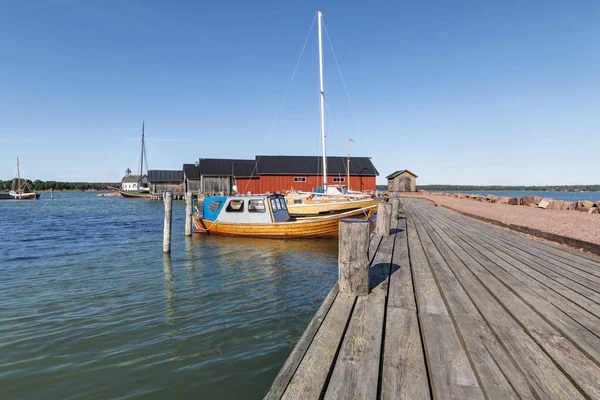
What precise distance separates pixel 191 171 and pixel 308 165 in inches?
867

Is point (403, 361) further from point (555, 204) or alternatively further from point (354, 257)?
point (555, 204)

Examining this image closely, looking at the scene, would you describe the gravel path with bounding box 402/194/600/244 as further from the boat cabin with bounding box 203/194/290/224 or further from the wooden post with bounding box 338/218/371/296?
the boat cabin with bounding box 203/194/290/224

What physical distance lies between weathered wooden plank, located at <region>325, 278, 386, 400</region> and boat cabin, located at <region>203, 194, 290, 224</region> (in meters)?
12.0

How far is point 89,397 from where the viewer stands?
12.4ft

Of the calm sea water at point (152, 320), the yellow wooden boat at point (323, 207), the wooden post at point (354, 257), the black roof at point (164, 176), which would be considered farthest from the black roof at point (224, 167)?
the wooden post at point (354, 257)

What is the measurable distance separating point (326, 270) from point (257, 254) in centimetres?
346

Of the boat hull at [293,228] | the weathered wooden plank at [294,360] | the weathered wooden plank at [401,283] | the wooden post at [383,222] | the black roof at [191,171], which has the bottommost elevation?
the boat hull at [293,228]

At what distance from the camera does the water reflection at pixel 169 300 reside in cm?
552

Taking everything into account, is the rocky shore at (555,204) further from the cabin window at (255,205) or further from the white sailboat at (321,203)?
the cabin window at (255,205)

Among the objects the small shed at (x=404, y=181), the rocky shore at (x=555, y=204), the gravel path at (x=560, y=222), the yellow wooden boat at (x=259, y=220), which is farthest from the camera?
→ the small shed at (x=404, y=181)

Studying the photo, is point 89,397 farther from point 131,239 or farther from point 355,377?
point 131,239

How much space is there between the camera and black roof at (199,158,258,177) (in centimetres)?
4766

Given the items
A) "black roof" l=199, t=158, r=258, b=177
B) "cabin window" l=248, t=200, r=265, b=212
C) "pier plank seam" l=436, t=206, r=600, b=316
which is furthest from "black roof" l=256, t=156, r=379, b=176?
"pier plank seam" l=436, t=206, r=600, b=316

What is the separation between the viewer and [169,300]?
704 centimetres
